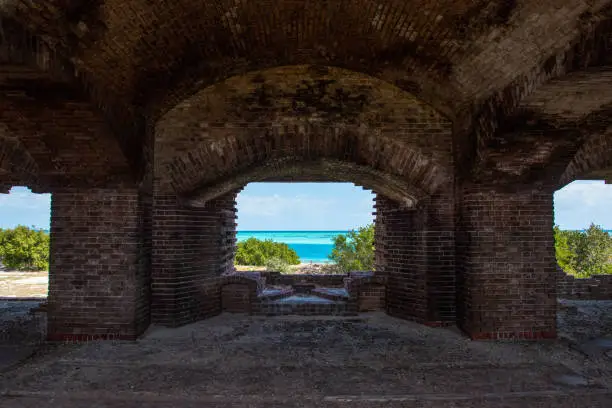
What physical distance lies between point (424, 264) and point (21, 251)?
18548 mm

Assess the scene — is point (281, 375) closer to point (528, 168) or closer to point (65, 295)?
point (65, 295)

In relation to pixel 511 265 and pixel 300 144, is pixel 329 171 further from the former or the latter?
pixel 511 265

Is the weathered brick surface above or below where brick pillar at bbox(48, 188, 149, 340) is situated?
above

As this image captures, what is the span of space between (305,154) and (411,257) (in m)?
2.40

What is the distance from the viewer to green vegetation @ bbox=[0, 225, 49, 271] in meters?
17.6

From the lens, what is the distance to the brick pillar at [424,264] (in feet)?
19.5

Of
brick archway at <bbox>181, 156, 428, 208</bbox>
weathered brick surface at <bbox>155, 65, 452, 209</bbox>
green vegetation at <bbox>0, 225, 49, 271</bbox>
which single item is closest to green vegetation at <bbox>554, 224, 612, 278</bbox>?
brick archway at <bbox>181, 156, 428, 208</bbox>

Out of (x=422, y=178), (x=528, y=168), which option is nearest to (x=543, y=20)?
(x=528, y=168)

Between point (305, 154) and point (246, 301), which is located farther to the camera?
point (246, 301)

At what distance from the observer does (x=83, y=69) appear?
4098 millimetres

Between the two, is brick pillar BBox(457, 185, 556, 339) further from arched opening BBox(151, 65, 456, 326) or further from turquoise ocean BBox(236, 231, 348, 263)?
turquoise ocean BBox(236, 231, 348, 263)

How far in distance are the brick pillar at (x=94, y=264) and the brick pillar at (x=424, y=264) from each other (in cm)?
407

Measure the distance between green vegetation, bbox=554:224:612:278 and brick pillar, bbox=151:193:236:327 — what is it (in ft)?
56.6

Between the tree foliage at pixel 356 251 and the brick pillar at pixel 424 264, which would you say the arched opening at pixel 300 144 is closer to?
the brick pillar at pixel 424 264
